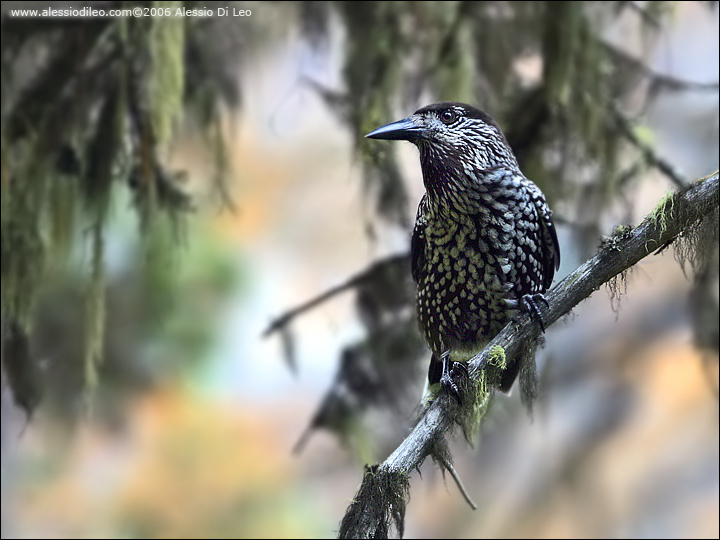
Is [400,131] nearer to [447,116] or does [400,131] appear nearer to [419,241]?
[447,116]

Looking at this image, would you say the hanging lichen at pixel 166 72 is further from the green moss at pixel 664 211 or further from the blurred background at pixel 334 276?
the green moss at pixel 664 211

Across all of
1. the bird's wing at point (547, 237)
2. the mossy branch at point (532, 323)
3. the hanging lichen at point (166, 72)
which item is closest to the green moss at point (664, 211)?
Result: the mossy branch at point (532, 323)

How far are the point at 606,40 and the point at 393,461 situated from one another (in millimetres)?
2566

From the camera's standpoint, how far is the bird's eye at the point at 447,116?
62.9 inches

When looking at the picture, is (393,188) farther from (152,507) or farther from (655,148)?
(152,507)

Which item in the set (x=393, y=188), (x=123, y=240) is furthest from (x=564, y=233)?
(x=123, y=240)

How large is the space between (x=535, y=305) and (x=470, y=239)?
0.93 ft

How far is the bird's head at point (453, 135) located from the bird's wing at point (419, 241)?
0.16 metres

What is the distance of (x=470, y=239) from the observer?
71.1 inches

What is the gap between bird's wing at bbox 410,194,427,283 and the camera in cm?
180

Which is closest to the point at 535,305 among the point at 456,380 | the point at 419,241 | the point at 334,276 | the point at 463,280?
the point at 456,380

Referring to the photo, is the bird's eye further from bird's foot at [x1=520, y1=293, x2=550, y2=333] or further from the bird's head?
bird's foot at [x1=520, y1=293, x2=550, y2=333]

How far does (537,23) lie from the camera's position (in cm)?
333

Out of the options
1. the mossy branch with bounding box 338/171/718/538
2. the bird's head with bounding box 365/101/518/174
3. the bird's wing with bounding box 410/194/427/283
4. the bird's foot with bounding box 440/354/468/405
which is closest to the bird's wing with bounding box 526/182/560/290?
the bird's head with bounding box 365/101/518/174
